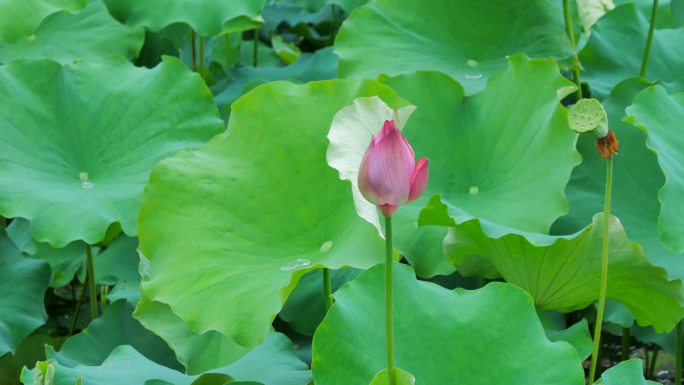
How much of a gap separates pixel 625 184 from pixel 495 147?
0.71 feet

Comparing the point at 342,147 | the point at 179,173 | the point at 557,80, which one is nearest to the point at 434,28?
the point at 557,80

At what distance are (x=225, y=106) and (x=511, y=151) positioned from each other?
73 centimetres

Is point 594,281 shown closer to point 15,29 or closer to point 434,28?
point 434,28

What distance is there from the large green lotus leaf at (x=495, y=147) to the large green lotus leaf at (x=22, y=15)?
668 millimetres

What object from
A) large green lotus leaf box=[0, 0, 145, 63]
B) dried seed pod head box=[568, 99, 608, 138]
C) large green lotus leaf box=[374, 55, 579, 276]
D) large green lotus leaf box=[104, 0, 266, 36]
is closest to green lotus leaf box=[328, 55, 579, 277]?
large green lotus leaf box=[374, 55, 579, 276]

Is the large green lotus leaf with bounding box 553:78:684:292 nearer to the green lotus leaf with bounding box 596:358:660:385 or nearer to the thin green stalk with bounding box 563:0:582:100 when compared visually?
the thin green stalk with bounding box 563:0:582:100

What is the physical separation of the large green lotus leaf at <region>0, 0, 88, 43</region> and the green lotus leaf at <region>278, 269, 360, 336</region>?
2.32ft

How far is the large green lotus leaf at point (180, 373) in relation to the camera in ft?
4.41

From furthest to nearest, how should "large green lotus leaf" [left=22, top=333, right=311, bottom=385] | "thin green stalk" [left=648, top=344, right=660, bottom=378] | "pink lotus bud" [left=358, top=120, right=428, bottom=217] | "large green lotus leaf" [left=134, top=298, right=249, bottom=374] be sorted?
"thin green stalk" [left=648, top=344, right=660, bottom=378], "large green lotus leaf" [left=134, top=298, right=249, bottom=374], "large green lotus leaf" [left=22, top=333, right=311, bottom=385], "pink lotus bud" [left=358, top=120, right=428, bottom=217]

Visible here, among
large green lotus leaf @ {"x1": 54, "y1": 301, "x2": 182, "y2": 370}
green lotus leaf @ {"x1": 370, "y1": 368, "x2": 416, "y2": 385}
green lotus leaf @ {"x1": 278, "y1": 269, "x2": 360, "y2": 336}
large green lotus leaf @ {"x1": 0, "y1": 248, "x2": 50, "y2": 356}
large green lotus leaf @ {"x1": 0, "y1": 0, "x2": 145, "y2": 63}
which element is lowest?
large green lotus leaf @ {"x1": 0, "y1": 248, "x2": 50, "y2": 356}

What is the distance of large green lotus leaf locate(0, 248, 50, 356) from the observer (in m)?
1.78

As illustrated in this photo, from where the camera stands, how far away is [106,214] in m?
1.72

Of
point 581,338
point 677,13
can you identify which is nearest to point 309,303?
point 581,338

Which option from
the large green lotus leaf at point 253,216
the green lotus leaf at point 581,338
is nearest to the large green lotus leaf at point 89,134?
the large green lotus leaf at point 253,216
